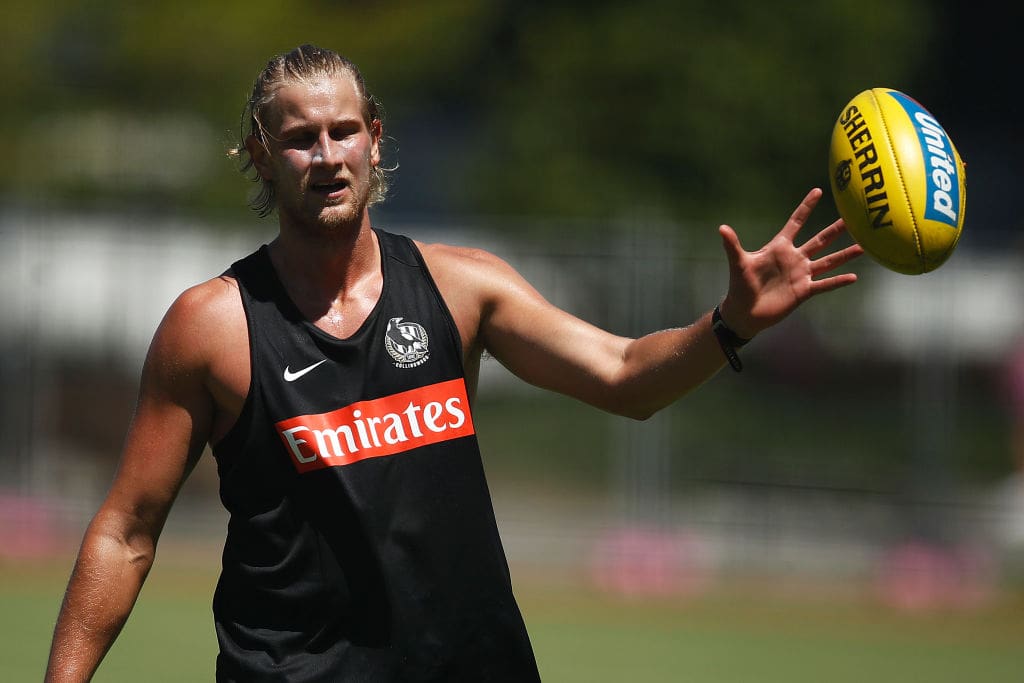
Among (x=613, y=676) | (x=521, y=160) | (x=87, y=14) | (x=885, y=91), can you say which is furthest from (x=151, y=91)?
(x=885, y=91)

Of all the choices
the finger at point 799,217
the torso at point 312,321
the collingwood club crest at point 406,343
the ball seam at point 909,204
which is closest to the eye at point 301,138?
the torso at point 312,321

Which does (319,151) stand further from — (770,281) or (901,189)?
(901,189)

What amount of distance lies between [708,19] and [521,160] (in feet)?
9.28

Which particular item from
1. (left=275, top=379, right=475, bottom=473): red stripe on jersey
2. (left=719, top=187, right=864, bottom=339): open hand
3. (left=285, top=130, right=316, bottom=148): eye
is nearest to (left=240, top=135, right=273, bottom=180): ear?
(left=285, top=130, right=316, bottom=148): eye

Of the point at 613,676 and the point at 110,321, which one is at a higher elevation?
the point at 110,321

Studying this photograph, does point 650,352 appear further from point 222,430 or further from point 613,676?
point 613,676

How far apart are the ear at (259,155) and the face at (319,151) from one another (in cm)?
6

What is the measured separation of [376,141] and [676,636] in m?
5.90

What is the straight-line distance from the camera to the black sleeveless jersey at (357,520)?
3646 mm

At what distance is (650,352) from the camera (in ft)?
12.3

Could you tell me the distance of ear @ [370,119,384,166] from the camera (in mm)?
3990

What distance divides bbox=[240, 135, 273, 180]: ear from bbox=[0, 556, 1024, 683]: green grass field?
171 inches

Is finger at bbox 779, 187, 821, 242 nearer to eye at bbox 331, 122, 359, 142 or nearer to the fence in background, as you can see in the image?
eye at bbox 331, 122, 359, 142

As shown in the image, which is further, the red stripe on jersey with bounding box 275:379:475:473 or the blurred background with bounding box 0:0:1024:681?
the blurred background with bounding box 0:0:1024:681
